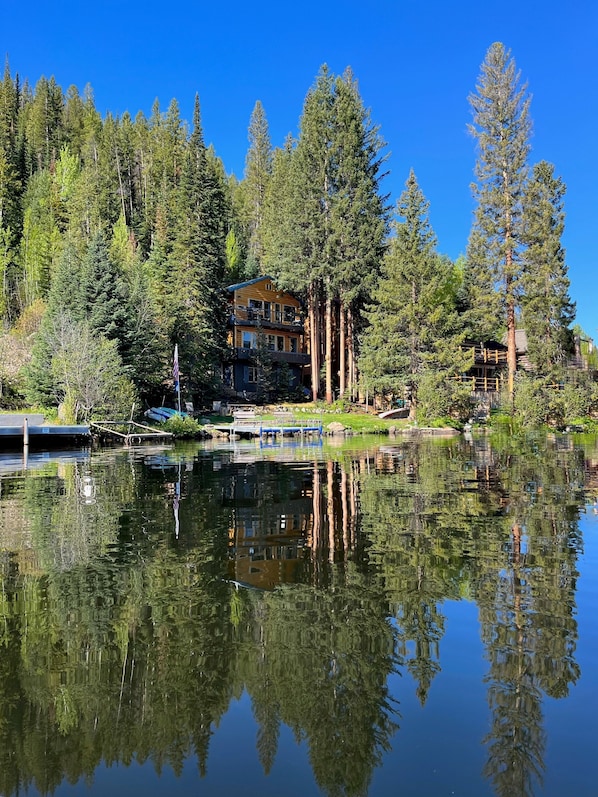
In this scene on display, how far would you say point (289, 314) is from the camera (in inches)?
2269

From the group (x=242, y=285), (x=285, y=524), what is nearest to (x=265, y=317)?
(x=242, y=285)

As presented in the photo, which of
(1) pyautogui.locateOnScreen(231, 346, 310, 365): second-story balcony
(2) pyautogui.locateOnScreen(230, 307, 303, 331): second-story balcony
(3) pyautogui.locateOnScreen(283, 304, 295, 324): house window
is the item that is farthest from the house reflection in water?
(3) pyautogui.locateOnScreen(283, 304, 295, 324): house window

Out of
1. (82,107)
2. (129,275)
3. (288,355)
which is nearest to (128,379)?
(129,275)

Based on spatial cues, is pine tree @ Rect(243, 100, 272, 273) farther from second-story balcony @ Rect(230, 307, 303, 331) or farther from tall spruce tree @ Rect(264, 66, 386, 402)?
tall spruce tree @ Rect(264, 66, 386, 402)

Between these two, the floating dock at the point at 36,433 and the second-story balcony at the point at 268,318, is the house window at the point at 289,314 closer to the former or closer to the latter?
the second-story balcony at the point at 268,318

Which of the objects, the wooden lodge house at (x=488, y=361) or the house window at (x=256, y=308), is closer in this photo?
the house window at (x=256, y=308)

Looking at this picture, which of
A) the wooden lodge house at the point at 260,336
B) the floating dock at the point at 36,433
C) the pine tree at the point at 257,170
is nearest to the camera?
the floating dock at the point at 36,433

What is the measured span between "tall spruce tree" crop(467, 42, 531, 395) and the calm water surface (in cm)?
3382

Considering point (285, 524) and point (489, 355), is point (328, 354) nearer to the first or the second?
point (489, 355)

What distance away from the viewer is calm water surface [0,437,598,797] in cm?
310

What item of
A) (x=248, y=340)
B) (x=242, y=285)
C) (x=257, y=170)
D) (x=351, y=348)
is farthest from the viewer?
(x=257, y=170)

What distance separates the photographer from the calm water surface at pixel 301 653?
3096 millimetres

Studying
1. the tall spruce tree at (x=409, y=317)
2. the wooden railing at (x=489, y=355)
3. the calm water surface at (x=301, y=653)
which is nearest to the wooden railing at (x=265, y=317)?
the tall spruce tree at (x=409, y=317)

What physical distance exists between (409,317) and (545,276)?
960cm
